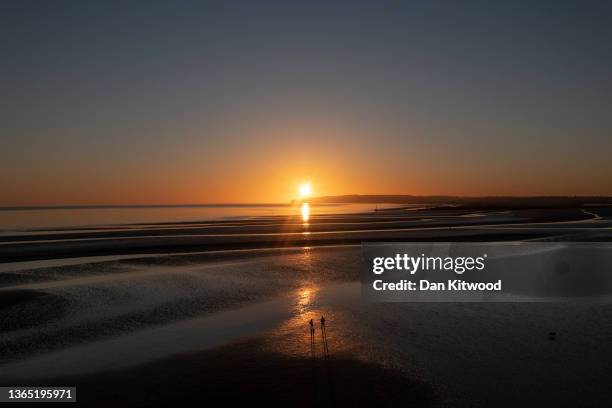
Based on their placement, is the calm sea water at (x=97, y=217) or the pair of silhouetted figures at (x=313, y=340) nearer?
the pair of silhouetted figures at (x=313, y=340)

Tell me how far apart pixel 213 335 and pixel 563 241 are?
3199cm

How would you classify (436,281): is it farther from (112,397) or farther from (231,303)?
(112,397)

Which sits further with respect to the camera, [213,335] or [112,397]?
[213,335]

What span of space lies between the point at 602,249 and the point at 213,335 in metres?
28.3

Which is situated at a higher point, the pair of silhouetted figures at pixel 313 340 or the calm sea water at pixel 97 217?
the calm sea water at pixel 97 217

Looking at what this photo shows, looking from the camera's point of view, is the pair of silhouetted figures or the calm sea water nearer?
the pair of silhouetted figures

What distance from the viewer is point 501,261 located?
25.1 m

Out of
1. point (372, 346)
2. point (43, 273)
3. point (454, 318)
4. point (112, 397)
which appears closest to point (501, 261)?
point (454, 318)

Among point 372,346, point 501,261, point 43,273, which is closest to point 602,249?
point 501,261

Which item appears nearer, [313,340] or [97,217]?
[313,340]

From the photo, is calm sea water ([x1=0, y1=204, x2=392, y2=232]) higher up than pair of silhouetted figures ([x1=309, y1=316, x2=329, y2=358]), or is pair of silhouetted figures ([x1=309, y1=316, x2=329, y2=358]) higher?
calm sea water ([x1=0, y1=204, x2=392, y2=232])

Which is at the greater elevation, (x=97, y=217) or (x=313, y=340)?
(x=97, y=217)

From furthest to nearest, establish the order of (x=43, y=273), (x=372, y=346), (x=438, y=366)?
(x=43, y=273), (x=372, y=346), (x=438, y=366)

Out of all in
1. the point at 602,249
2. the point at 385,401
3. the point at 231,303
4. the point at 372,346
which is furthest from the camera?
the point at 602,249
